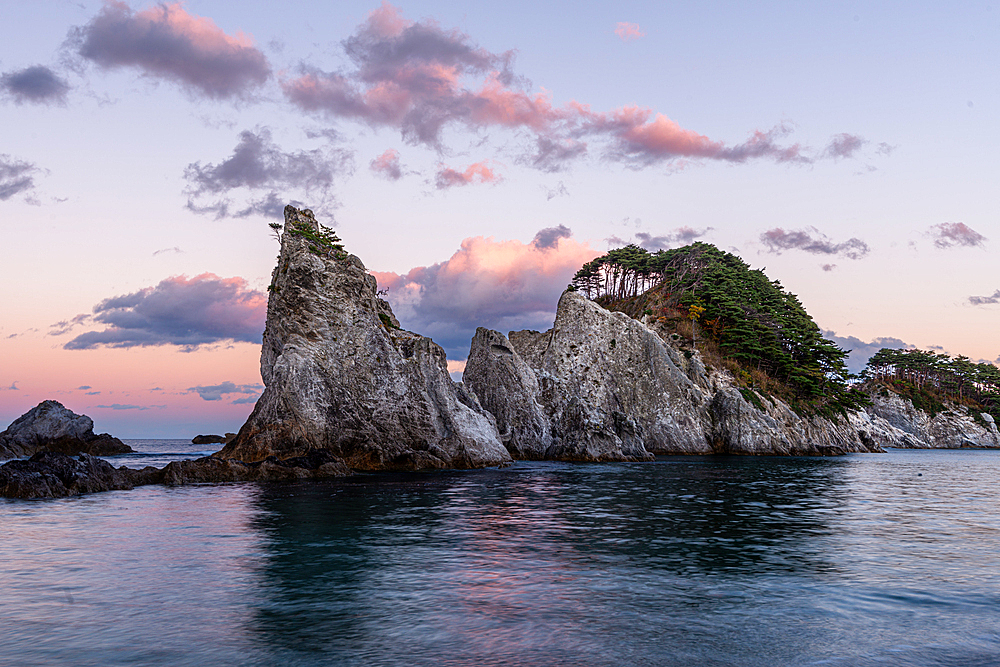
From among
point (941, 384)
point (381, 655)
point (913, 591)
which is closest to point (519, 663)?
point (381, 655)

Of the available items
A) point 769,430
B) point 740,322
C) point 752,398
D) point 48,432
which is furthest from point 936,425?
point 48,432

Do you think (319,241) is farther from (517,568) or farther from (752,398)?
(752,398)

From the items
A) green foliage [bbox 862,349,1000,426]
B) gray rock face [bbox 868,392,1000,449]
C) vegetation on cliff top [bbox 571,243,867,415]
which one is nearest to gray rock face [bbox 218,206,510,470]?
vegetation on cliff top [bbox 571,243,867,415]

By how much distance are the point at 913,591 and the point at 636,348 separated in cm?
7536

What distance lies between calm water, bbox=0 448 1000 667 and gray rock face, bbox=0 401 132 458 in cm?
4909

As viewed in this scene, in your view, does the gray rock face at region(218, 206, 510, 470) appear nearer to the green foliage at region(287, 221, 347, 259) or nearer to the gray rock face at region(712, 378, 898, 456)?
the green foliage at region(287, 221, 347, 259)

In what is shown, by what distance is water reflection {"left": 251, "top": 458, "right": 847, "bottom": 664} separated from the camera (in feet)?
33.9

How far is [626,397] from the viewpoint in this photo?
279 ft

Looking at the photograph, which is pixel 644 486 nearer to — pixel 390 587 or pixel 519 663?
pixel 390 587

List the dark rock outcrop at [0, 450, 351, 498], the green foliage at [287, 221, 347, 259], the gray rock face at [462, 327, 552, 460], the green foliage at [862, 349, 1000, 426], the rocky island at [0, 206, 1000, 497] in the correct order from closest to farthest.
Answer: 1. the dark rock outcrop at [0, 450, 351, 498]
2. the rocky island at [0, 206, 1000, 497]
3. the green foliage at [287, 221, 347, 259]
4. the gray rock face at [462, 327, 552, 460]
5. the green foliage at [862, 349, 1000, 426]

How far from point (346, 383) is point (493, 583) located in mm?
34408

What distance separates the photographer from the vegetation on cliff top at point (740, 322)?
326 feet

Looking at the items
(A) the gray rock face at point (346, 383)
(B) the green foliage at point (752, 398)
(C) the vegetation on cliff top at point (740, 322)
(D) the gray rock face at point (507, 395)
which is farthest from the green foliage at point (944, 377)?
(A) the gray rock face at point (346, 383)

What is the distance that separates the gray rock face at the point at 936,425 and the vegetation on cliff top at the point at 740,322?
35709 mm
